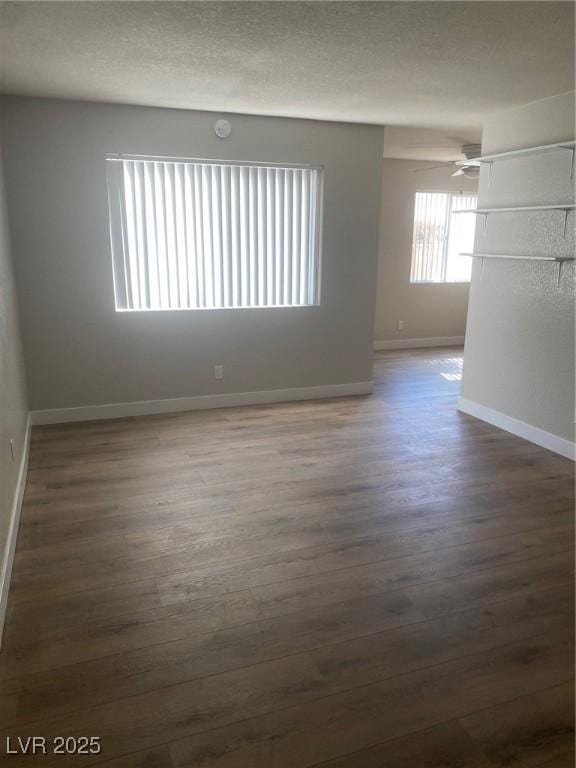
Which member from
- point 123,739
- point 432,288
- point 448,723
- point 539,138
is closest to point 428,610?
point 448,723

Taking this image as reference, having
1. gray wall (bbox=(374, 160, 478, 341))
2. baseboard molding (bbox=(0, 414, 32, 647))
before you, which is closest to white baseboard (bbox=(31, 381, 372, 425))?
baseboard molding (bbox=(0, 414, 32, 647))

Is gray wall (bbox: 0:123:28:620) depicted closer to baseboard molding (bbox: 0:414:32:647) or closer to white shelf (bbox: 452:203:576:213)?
baseboard molding (bbox: 0:414:32:647)

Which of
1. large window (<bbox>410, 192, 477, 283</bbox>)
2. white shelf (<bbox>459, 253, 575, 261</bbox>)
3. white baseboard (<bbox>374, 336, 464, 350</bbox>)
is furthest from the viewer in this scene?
white baseboard (<bbox>374, 336, 464, 350</bbox>)

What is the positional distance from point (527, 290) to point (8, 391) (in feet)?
11.7

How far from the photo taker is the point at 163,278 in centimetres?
459

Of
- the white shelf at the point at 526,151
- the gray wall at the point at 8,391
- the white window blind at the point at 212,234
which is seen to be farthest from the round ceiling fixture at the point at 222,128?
the white shelf at the point at 526,151

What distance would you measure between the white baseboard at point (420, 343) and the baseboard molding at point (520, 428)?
280 centimetres

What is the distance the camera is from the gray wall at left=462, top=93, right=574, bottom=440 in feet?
12.4

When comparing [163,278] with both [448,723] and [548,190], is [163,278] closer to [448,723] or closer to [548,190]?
[548,190]

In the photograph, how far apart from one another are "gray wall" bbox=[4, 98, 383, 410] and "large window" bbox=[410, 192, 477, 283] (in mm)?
2700

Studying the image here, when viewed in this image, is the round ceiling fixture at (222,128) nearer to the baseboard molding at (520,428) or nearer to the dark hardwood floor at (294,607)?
the dark hardwood floor at (294,607)

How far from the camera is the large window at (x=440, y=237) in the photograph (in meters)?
7.52

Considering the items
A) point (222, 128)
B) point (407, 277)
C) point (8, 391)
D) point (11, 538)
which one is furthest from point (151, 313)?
point (407, 277)

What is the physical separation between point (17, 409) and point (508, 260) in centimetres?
366
